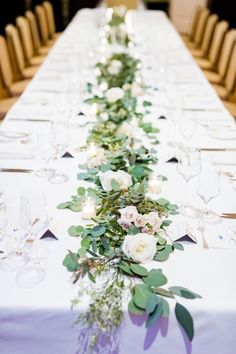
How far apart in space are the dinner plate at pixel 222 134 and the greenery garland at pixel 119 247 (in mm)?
508

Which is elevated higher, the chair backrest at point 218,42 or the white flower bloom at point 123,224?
the white flower bloom at point 123,224

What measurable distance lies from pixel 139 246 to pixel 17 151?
3.35 feet

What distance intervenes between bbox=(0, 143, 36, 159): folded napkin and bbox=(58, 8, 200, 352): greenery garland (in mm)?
276

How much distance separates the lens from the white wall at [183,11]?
9.91 metres

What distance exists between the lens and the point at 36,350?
1.19 meters

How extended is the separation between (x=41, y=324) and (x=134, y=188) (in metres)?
0.63

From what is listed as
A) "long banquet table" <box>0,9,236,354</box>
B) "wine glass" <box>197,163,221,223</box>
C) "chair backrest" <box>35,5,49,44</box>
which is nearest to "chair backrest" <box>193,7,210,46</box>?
"chair backrest" <box>35,5,49,44</box>

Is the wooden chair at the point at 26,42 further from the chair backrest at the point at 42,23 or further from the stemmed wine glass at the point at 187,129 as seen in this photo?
the stemmed wine glass at the point at 187,129

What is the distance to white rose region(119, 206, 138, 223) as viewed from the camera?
137 cm

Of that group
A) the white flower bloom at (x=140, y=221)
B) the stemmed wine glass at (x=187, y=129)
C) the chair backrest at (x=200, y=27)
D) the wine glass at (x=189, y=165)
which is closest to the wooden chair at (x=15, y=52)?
the stemmed wine glass at (x=187, y=129)

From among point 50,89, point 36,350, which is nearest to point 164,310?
point 36,350

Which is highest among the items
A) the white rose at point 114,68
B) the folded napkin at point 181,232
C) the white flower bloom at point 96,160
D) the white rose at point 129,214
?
the white rose at point 129,214

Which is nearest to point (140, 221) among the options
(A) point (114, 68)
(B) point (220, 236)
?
(B) point (220, 236)

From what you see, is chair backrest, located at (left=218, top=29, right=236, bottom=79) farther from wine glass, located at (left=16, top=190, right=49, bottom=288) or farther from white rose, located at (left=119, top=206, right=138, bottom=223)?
wine glass, located at (left=16, top=190, right=49, bottom=288)
